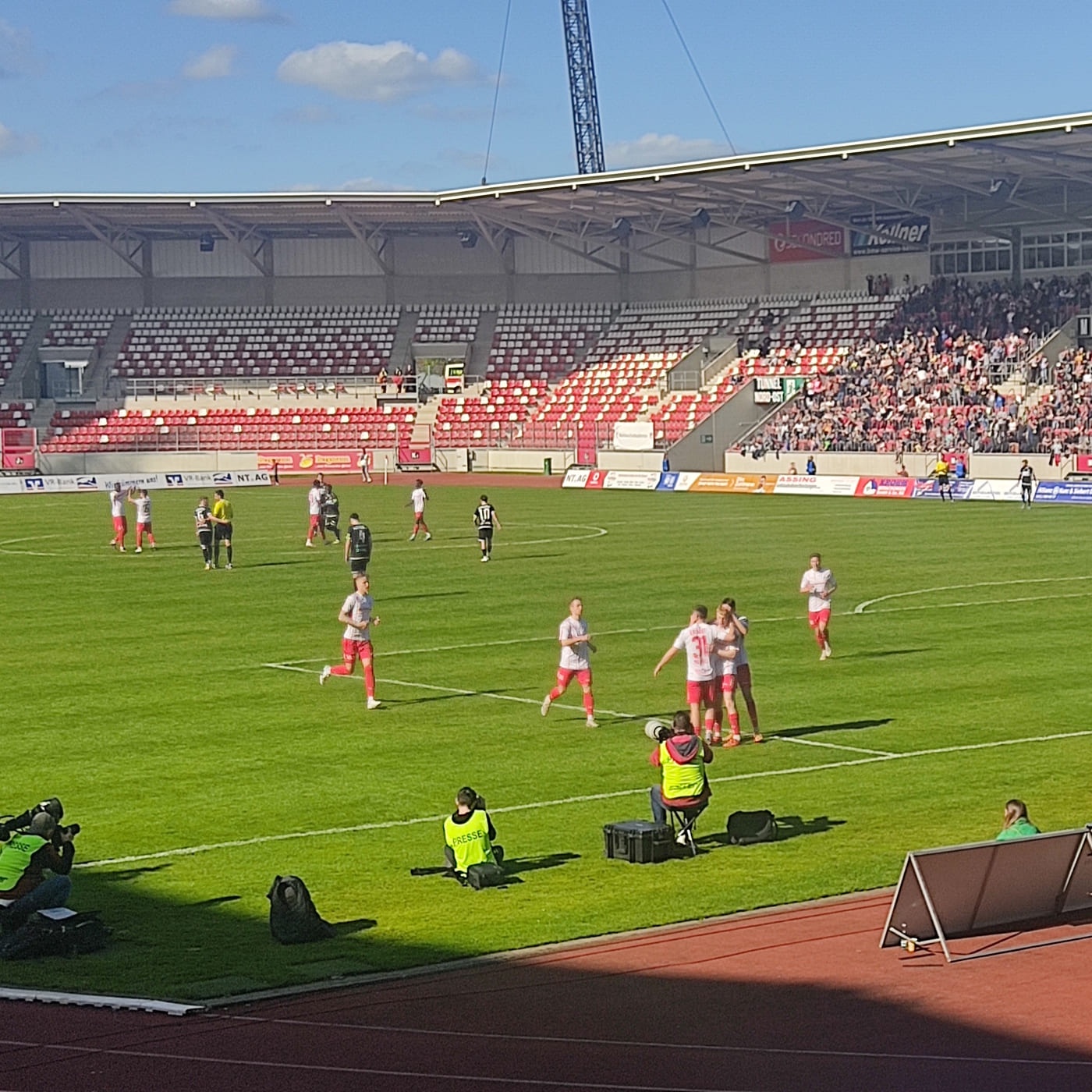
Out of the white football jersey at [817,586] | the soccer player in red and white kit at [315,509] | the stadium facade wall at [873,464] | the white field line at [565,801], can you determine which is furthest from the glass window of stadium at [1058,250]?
the white field line at [565,801]

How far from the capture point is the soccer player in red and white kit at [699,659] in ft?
76.1

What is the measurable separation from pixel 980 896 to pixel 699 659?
8753 millimetres

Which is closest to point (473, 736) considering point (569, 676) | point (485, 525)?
point (569, 676)

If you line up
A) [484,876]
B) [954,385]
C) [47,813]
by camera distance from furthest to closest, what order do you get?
[954,385] < [484,876] < [47,813]

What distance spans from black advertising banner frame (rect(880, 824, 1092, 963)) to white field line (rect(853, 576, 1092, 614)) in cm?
2182

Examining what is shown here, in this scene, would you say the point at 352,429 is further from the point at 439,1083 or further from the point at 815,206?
the point at 439,1083

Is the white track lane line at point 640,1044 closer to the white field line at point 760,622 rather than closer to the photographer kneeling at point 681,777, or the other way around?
the photographer kneeling at point 681,777

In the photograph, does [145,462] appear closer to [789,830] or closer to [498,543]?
[498,543]

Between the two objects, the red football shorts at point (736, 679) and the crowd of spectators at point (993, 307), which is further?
the crowd of spectators at point (993, 307)

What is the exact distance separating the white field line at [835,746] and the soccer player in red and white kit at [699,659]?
4.02 feet

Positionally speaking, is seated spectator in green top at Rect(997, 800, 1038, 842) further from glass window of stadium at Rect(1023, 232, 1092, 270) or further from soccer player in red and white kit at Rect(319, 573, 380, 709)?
glass window of stadium at Rect(1023, 232, 1092, 270)

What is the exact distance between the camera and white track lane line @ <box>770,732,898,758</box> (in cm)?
2309

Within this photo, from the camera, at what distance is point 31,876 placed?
1558cm

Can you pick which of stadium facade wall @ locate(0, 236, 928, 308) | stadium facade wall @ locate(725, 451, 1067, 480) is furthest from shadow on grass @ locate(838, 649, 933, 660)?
stadium facade wall @ locate(0, 236, 928, 308)
